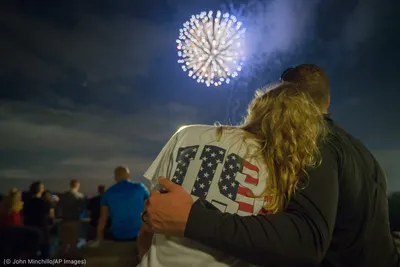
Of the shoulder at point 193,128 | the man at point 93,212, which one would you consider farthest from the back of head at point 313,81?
the man at point 93,212

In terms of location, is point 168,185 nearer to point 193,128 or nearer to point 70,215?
point 193,128

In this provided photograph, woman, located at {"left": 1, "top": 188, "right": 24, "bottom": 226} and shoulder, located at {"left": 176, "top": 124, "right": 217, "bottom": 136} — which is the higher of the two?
shoulder, located at {"left": 176, "top": 124, "right": 217, "bottom": 136}

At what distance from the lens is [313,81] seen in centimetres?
210

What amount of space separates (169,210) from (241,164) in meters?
0.33

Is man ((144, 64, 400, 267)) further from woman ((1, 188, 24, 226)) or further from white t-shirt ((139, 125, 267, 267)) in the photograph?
woman ((1, 188, 24, 226))

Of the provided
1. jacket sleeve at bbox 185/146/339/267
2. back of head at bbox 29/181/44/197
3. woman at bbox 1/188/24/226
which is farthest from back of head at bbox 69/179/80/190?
jacket sleeve at bbox 185/146/339/267

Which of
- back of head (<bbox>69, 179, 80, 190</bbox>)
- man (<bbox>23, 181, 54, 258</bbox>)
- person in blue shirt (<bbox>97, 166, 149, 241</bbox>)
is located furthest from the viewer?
back of head (<bbox>69, 179, 80, 190</bbox>)

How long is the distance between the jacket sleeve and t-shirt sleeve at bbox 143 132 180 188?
0.98 feet

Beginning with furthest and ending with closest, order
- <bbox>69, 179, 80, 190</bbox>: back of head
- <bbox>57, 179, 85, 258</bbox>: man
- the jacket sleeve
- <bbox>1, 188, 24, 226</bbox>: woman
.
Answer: <bbox>69, 179, 80, 190</bbox>: back of head, <bbox>57, 179, 85, 258</bbox>: man, <bbox>1, 188, 24, 226</bbox>: woman, the jacket sleeve

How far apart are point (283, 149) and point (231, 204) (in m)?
0.29

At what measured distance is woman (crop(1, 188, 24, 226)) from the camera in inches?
258

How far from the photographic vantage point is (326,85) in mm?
2154

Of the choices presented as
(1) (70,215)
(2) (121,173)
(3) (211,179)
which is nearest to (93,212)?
(1) (70,215)

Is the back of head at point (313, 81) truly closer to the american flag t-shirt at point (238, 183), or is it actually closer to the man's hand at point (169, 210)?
the american flag t-shirt at point (238, 183)
